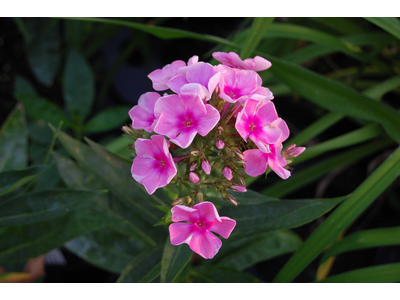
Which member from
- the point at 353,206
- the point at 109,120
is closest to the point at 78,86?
the point at 109,120

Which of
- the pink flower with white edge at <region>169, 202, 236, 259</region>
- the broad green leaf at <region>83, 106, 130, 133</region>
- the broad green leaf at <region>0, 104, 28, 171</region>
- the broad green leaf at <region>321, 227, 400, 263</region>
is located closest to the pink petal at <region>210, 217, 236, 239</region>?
the pink flower with white edge at <region>169, 202, 236, 259</region>

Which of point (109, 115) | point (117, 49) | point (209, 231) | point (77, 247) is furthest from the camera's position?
point (117, 49)

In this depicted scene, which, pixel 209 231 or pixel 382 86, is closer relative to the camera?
pixel 209 231

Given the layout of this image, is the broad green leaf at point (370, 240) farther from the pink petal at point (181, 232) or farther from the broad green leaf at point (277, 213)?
the pink petal at point (181, 232)

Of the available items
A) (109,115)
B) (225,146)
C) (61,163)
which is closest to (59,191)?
(61,163)

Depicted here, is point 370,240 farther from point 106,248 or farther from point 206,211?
point 106,248

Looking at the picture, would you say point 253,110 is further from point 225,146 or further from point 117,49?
point 117,49
